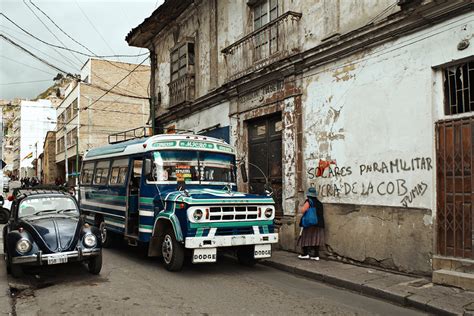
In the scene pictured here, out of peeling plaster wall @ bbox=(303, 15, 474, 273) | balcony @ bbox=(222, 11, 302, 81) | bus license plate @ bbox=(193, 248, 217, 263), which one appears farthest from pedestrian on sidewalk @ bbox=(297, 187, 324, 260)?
balcony @ bbox=(222, 11, 302, 81)

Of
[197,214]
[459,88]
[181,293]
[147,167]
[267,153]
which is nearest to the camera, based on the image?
[181,293]

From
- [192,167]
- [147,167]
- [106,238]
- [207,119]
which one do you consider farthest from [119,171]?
[207,119]

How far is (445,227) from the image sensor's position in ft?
23.2

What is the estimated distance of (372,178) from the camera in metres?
8.43

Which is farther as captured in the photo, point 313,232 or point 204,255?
point 313,232

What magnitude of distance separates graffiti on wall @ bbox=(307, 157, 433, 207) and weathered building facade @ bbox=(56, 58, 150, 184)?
37653 millimetres

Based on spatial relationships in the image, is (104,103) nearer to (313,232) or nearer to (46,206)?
(46,206)

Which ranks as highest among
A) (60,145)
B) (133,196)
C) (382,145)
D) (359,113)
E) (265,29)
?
(60,145)

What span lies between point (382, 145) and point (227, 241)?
11.2ft

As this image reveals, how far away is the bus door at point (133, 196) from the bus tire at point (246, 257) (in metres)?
2.45

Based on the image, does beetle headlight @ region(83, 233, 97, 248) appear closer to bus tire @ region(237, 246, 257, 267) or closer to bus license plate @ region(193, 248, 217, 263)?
bus license plate @ region(193, 248, 217, 263)

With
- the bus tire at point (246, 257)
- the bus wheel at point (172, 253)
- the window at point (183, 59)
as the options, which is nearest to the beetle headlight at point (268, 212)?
the bus tire at point (246, 257)

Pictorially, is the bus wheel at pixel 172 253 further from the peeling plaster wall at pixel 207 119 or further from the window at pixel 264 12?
the window at pixel 264 12

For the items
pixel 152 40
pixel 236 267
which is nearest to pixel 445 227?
pixel 236 267
